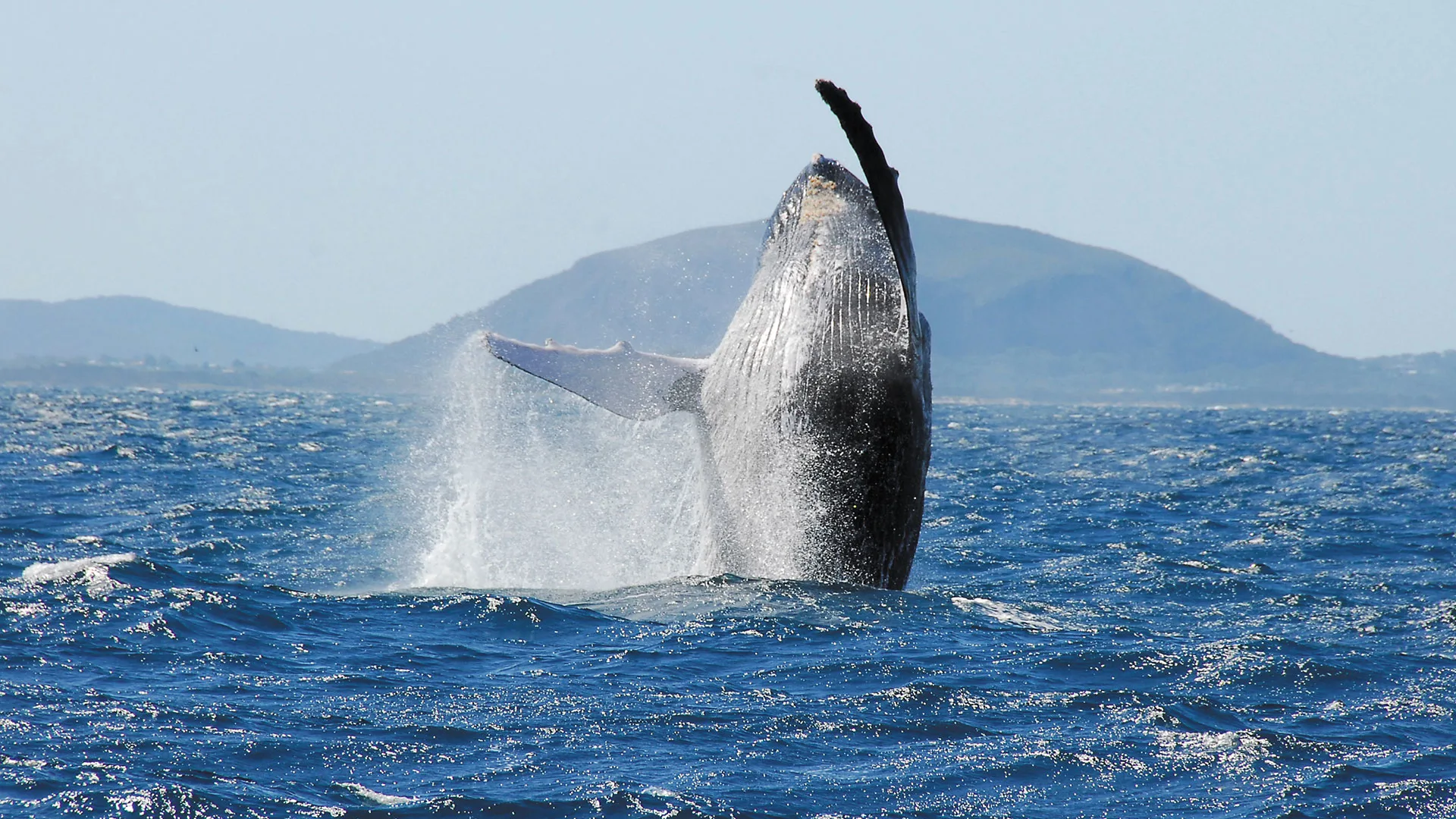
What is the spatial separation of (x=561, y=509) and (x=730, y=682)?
5644mm

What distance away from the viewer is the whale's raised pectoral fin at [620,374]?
388 inches

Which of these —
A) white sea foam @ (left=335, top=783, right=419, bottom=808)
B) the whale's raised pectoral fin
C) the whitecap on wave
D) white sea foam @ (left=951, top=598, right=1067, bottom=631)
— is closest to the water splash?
the whale's raised pectoral fin

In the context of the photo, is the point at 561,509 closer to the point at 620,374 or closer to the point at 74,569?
the point at 620,374

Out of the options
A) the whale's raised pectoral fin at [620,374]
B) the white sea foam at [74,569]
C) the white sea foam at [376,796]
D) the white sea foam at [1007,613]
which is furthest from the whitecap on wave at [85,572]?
the white sea foam at [1007,613]

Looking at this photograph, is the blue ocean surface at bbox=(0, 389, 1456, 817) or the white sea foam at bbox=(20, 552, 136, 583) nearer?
the blue ocean surface at bbox=(0, 389, 1456, 817)

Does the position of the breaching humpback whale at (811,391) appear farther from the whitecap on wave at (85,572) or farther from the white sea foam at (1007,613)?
the whitecap on wave at (85,572)

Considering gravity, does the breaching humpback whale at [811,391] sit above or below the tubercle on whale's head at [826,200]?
below

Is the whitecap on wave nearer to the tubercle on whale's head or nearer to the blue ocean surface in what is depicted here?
the blue ocean surface

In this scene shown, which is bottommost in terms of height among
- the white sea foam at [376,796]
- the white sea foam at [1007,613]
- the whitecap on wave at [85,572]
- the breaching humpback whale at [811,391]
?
the white sea foam at [376,796]

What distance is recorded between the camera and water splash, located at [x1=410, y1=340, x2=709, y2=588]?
423 inches

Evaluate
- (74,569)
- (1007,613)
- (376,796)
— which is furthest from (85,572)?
(1007,613)

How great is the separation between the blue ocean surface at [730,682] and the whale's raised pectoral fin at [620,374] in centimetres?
132

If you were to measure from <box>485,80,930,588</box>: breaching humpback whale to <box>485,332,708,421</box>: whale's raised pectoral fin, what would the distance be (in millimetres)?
11

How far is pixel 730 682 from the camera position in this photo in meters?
7.54
